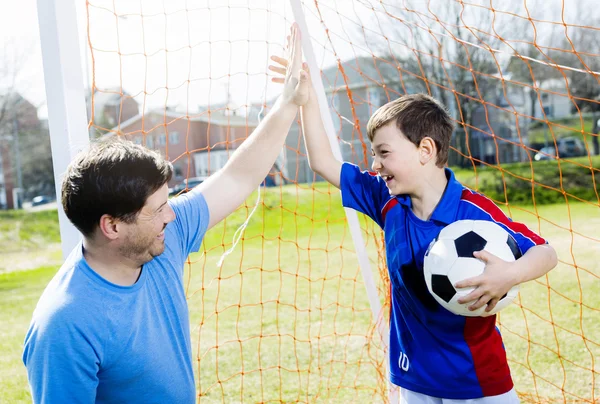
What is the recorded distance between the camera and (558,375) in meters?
3.71

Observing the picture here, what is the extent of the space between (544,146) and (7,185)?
24.0 metres

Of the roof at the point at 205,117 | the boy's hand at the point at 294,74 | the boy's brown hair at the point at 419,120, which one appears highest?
the boy's hand at the point at 294,74

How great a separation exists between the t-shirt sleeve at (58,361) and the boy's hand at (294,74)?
1.20m

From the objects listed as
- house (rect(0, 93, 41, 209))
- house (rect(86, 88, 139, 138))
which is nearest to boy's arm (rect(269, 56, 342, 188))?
house (rect(0, 93, 41, 209))

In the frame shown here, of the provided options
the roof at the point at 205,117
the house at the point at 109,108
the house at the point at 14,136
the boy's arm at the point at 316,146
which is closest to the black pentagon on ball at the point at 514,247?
the boy's arm at the point at 316,146

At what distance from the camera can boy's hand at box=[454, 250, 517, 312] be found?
5.89 ft

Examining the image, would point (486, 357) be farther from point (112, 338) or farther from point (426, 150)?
point (112, 338)

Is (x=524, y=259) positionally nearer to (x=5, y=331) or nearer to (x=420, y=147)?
(x=420, y=147)

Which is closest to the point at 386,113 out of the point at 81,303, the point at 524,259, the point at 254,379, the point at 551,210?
the point at 524,259

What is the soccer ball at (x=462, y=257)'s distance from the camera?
1836mm

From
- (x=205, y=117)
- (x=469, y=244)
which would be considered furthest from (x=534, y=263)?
(x=205, y=117)

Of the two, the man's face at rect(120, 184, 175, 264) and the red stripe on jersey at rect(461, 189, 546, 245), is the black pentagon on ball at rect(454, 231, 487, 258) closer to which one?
the red stripe on jersey at rect(461, 189, 546, 245)

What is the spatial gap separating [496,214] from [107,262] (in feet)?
4.30

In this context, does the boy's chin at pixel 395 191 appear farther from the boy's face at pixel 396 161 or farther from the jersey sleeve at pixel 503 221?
the jersey sleeve at pixel 503 221
